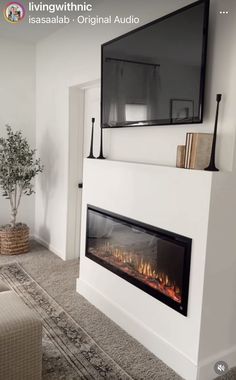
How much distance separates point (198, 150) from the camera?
6.38 ft

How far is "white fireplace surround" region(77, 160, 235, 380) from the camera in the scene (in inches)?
74.6

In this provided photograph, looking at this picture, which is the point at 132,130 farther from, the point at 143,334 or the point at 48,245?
the point at 48,245

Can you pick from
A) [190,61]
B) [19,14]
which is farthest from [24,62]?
[190,61]

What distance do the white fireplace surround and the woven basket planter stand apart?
62.5 inches

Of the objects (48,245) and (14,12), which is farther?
(48,245)

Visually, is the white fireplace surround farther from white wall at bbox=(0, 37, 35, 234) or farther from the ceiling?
white wall at bbox=(0, 37, 35, 234)

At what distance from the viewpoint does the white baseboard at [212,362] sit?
1.93 m

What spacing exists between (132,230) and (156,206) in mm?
357

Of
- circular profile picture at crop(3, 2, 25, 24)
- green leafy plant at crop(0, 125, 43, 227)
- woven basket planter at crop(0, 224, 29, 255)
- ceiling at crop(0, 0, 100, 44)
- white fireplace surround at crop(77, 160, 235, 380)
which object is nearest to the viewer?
white fireplace surround at crop(77, 160, 235, 380)

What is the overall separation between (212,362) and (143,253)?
797 millimetres

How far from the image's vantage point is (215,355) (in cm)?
200

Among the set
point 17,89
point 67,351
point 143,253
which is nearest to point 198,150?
point 143,253

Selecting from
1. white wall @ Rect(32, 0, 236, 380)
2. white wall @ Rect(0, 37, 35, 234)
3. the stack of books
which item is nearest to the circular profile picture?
white wall @ Rect(32, 0, 236, 380)

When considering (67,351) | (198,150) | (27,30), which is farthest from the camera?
(27,30)
